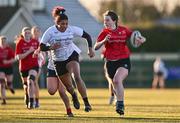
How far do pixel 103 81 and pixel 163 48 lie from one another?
17187 millimetres

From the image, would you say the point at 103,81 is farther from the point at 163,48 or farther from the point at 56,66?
the point at 56,66

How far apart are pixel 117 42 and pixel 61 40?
62.7 inches

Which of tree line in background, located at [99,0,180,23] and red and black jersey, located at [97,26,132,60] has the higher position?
tree line in background, located at [99,0,180,23]

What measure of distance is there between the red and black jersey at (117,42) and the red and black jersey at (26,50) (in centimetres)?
391

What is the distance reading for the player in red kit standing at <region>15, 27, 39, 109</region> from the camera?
2152 cm

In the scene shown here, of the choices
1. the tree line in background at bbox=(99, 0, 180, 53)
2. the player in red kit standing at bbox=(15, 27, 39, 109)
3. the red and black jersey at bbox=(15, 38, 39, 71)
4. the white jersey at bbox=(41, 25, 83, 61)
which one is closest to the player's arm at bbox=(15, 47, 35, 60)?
the player in red kit standing at bbox=(15, 27, 39, 109)

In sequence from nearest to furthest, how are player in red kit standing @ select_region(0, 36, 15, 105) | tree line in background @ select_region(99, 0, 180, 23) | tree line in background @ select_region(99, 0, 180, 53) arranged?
player in red kit standing @ select_region(0, 36, 15, 105), tree line in background @ select_region(99, 0, 180, 53), tree line in background @ select_region(99, 0, 180, 23)

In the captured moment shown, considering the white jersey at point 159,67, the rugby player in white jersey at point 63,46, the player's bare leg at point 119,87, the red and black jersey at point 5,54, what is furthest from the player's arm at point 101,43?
the white jersey at point 159,67

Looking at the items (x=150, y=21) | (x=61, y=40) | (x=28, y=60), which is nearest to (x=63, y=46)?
(x=61, y=40)

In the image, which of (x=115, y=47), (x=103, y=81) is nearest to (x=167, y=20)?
(x=103, y=81)

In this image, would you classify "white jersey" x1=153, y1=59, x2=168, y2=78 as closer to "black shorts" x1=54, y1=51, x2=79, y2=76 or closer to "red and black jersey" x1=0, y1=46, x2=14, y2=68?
"red and black jersey" x1=0, y1=46, x2=14, y2=68

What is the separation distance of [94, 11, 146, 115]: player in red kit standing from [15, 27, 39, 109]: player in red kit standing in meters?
3.67

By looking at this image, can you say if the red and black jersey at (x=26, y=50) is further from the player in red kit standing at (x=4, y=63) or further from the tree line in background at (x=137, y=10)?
the tree line in background at (x=137, y=10)

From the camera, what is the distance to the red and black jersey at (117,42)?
18156 millimetres
